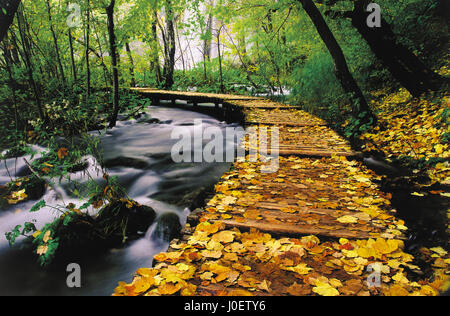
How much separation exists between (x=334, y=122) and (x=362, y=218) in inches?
223

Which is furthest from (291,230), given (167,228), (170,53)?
(170,53)

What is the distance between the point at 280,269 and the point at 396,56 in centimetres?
611

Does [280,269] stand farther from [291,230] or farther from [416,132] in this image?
[416,132]

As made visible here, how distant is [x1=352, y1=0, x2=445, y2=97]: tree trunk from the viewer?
5.49 metres

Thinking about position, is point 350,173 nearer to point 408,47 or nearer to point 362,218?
point 362,218

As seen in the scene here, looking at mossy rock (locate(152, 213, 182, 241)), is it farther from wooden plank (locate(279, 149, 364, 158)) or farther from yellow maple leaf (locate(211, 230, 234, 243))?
wooden plank (locate(279, 149, 364, 158))

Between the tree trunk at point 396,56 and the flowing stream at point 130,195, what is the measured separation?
163 inches

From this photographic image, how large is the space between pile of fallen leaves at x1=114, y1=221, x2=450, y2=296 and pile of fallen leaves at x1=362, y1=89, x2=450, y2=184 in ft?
7.84

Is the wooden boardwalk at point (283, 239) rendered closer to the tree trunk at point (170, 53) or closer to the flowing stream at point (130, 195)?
the flowing stream at point (130, 195)

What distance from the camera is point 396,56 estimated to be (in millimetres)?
5691

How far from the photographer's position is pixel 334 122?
7.32 meters

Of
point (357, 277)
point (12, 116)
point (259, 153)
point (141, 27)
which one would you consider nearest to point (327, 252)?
point (357, 277)

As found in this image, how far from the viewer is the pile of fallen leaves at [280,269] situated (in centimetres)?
149

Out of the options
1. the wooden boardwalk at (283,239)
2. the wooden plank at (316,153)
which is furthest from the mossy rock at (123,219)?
the wooden plank at (316,153)
